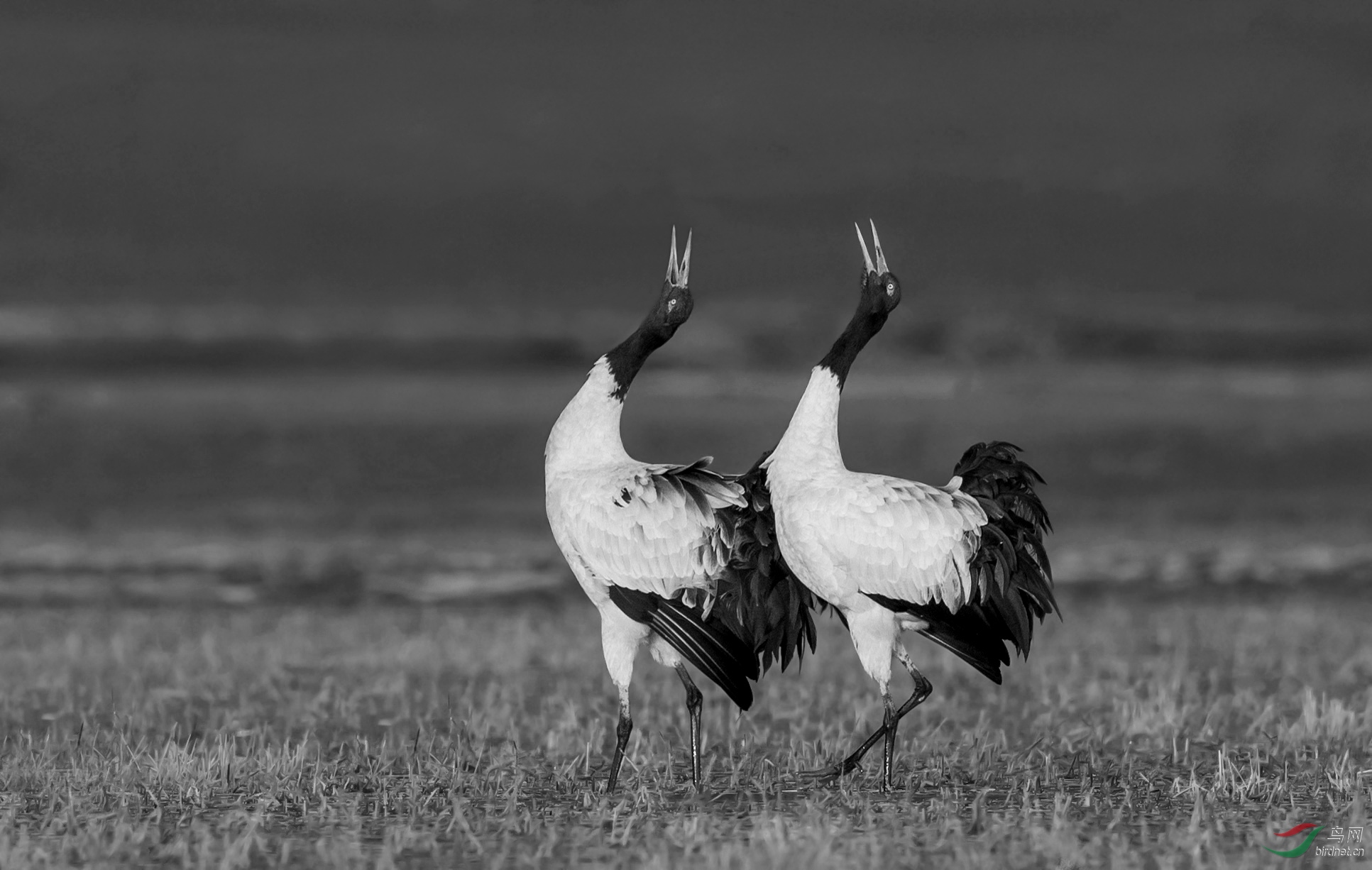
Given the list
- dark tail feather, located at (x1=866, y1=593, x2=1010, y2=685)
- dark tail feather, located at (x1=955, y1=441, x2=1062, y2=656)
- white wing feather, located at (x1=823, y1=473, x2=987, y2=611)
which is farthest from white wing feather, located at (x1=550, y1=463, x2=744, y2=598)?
dark tail feather, located at (x1=955, y1=441, x2=1062, y2=656)

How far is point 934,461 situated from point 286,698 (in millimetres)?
22253

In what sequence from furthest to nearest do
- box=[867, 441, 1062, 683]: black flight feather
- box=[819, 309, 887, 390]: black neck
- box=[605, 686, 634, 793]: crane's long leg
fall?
box=[819, 309, 887, 390]: black neck, box=[867, 441, 1062, 683]: black flight feather, box=[605, 686, 634, 793]: crane's long leg

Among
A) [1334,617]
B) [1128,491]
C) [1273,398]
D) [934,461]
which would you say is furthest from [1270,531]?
[1273,398]

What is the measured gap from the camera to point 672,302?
988 centimetres

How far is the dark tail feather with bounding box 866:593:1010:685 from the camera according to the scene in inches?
373

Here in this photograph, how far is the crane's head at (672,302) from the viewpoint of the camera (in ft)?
32.4

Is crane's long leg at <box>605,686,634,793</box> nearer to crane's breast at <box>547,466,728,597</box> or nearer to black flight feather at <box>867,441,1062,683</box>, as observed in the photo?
crane's breast at <box>547,466,728,597</box>

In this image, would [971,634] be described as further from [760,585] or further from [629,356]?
[629,356]

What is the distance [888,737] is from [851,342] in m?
2.08

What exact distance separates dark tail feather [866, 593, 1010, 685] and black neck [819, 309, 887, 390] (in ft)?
4.23

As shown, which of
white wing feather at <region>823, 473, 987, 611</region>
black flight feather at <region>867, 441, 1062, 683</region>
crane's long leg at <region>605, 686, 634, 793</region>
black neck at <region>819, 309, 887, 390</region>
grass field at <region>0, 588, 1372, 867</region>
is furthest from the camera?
black neck at <region>819, 309, 887, 390</region>

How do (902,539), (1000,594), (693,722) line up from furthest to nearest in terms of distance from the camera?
(1000,594)
(693,722)
(902,539)

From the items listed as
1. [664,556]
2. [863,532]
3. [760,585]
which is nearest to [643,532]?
[664,556]

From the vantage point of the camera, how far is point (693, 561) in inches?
369
